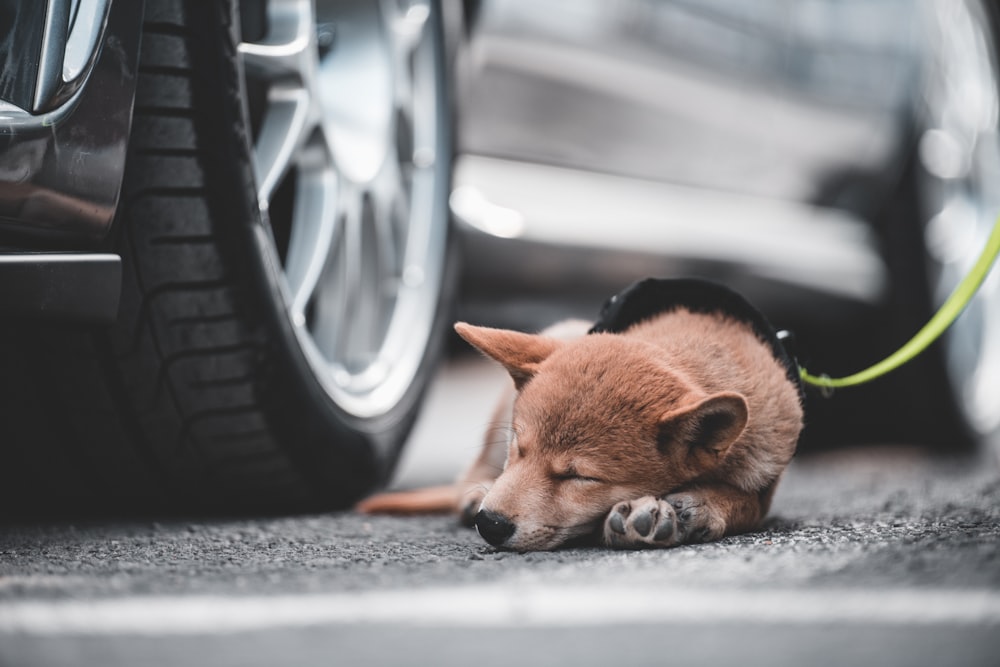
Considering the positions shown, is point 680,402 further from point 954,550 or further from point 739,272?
point 739,272

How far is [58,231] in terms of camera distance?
161 centimetres

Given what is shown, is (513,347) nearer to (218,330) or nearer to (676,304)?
(676,304)

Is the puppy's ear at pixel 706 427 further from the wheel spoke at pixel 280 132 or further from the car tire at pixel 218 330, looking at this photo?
Result: the wheel spoke at pixel 280 132

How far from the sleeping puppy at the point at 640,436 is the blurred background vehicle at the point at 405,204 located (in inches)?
15.6

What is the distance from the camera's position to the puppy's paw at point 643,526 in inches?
70.9

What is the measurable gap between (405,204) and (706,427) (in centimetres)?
115

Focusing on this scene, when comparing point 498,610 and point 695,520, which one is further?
point 695,520

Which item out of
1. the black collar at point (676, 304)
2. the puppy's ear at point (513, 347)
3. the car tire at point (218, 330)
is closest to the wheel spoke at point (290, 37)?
the car tire at point (218, 330)

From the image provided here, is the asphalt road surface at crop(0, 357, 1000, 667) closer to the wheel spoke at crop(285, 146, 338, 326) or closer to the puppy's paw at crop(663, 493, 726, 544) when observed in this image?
the puppy's paw at crop(663, 493, 726, 544)

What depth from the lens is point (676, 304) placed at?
2.33 metres

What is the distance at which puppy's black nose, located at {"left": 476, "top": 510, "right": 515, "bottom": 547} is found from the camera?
6.06ft

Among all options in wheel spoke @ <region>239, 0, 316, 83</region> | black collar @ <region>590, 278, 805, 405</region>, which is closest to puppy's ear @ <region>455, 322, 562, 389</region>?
black collar @ <region>590, 278, 805, 405</region>

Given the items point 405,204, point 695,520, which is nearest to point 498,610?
point 695,520

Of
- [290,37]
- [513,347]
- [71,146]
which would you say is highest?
[290,37]
